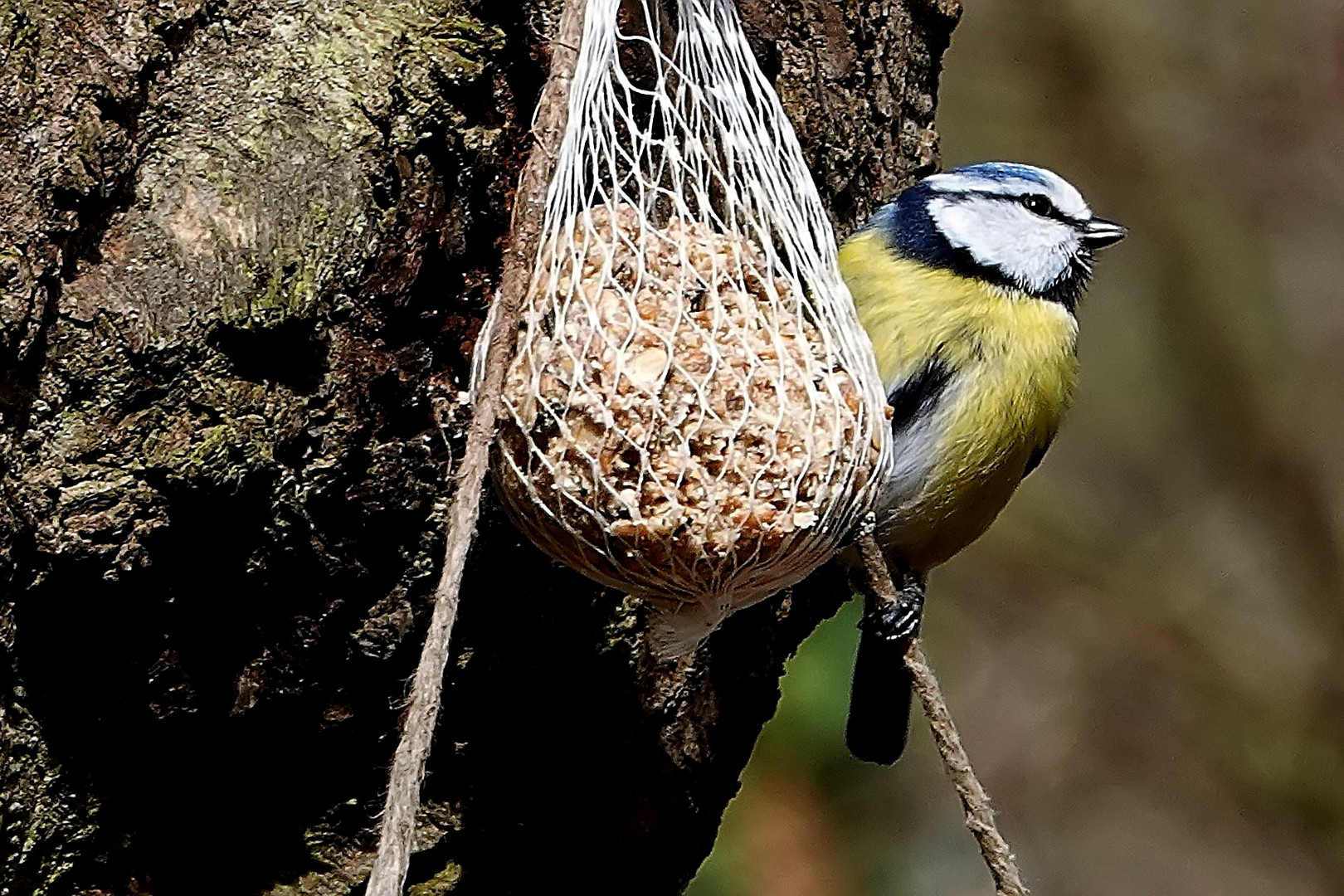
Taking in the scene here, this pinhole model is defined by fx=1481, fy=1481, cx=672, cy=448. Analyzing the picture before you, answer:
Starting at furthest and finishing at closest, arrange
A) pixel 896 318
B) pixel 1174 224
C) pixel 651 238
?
pixel 1174 224
pixel 896 318
pixel 651 238

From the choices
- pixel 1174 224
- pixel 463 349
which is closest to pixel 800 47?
pixel 463 349

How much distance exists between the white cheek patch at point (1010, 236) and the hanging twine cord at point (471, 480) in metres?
0.76

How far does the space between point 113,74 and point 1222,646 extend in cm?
258

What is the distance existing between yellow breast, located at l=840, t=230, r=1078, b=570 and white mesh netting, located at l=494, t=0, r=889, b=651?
0.42 m

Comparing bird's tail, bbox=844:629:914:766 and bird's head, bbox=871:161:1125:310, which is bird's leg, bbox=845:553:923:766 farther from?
bird's head, bbox=871:161:1125:310

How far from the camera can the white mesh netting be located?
995mm

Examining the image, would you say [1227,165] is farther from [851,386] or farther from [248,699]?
[248,699]

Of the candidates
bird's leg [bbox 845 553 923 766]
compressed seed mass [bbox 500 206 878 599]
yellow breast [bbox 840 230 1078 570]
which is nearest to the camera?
compressed seed mass [bbox 500 206 878 599]

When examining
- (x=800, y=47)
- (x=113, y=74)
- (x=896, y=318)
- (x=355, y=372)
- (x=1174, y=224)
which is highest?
(x=113, y=74)

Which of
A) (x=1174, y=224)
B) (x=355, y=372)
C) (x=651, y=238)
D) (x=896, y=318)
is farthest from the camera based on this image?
(x=1174, y=224)

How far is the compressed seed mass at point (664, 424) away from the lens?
0.99 metres

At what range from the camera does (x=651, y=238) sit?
107 centimetres

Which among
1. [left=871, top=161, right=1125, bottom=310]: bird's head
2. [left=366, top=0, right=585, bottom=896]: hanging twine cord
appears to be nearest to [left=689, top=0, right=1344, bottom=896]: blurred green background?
[left=871, top=161, right=1125, bottom=310]: bird's head

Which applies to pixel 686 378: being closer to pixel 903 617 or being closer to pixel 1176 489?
pixel 903 617
